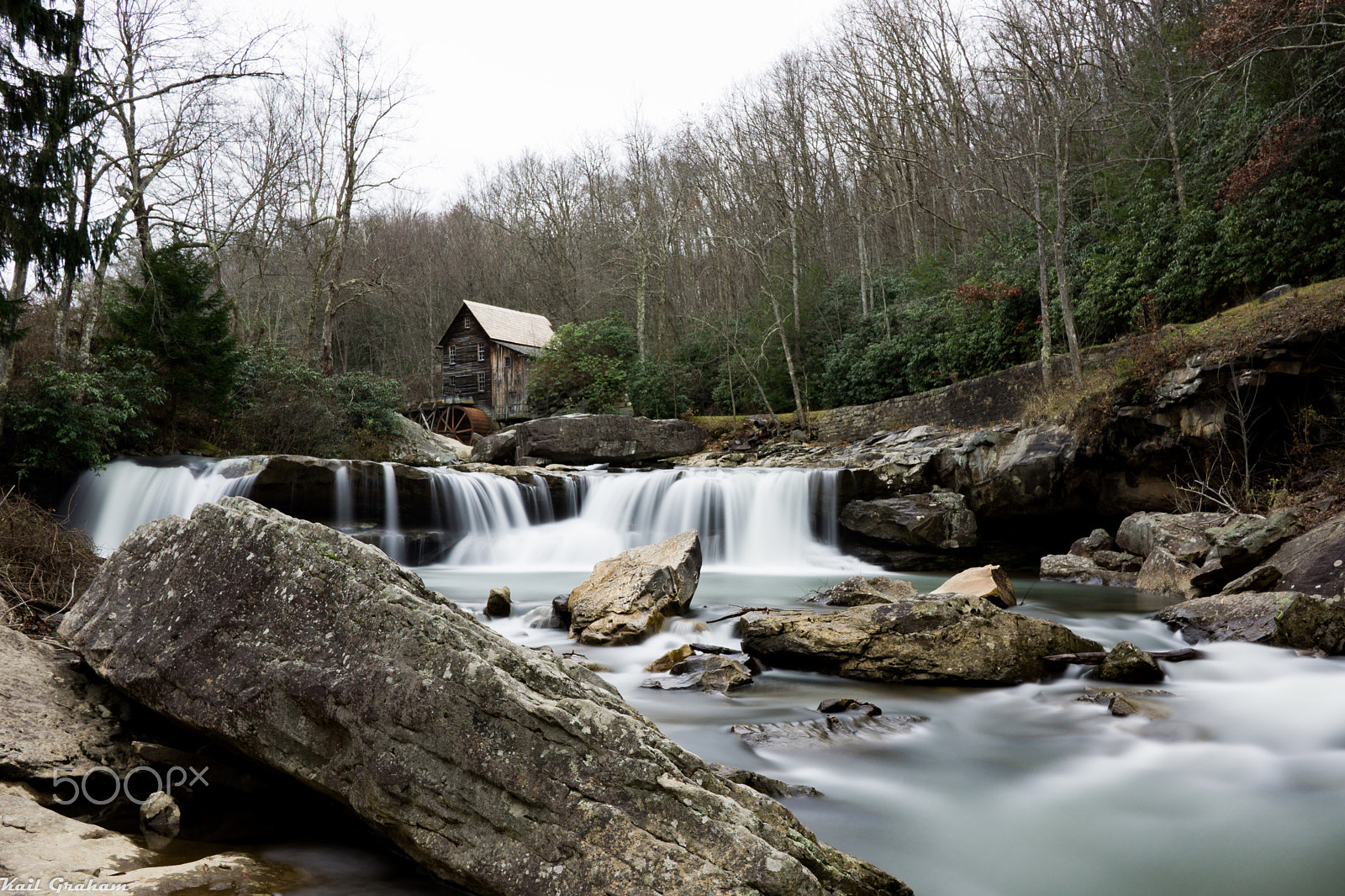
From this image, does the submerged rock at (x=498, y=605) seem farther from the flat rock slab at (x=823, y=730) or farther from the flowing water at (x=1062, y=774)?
the flat rock slab at (x=823, y=730)

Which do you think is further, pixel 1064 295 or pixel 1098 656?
pixel 1064 295

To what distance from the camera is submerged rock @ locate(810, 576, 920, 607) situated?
7.88 meters

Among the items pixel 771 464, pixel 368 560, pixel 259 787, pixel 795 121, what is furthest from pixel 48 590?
pixel 795 121

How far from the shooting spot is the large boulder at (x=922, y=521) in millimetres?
13289

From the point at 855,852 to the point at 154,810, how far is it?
2899mm

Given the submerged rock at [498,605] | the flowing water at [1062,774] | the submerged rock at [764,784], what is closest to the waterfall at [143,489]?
the submerged rock at [498,605]

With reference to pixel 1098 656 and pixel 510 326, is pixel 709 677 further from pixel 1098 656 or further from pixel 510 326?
pixel 510 326

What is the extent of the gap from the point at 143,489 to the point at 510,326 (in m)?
26.1

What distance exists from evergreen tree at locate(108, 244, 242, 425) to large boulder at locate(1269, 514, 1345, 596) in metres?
18.0

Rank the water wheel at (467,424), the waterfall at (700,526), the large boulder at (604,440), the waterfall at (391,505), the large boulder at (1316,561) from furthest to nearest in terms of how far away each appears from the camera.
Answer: the water wheel at (467,424) → the large boulder at (604,440) → the waterfall at (700,526) → the waterfall at (391,505) → the large boulder at (1316,561)

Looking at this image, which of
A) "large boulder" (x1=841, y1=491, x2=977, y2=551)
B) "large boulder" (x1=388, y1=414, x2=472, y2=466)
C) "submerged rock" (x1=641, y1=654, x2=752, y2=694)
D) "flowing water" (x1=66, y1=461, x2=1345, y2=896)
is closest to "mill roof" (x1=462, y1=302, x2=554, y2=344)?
"large boulder" (x1=388, y1=414, x2=472, y2=466)

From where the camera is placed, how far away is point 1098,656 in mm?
5797

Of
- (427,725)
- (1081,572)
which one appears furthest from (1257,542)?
(427,725)

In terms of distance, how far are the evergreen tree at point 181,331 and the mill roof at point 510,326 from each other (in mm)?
19859
